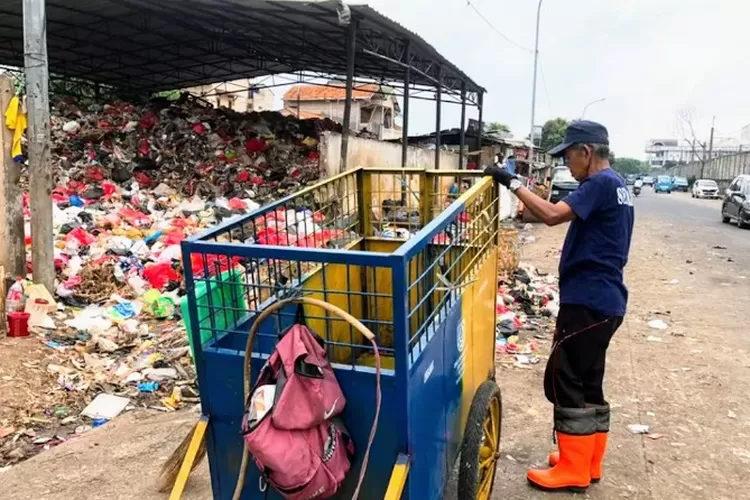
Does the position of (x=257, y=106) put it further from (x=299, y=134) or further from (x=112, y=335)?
(x=112, y=335)

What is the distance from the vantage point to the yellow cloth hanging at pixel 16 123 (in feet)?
17.7

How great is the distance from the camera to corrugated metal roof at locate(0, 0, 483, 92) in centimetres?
1053

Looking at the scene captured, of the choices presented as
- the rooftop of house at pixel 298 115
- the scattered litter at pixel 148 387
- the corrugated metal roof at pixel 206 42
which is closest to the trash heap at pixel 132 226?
the scattered litter at pixel 148 387

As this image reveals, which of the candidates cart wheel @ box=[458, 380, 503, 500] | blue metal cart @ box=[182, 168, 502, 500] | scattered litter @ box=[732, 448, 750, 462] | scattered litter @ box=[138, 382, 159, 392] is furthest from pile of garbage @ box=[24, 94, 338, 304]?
scattered litter @ box=[732, 448, 750, 462]

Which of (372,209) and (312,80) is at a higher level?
(312,80)

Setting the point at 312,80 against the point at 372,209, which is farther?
the point at 312,80

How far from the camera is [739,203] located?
1566cm

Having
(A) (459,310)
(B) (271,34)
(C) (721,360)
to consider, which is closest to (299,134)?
(B) (271,34)

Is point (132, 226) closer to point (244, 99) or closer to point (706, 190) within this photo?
point (244, 99)

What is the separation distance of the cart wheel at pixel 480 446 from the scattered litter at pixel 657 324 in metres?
3.92

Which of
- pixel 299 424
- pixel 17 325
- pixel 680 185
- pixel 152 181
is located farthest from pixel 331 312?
pixel 680 185

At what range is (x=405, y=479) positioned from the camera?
5.82 ft

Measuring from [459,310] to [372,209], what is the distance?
1.27 meters

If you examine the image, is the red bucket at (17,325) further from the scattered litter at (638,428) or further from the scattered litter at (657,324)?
the scattered litter at (657,324)
